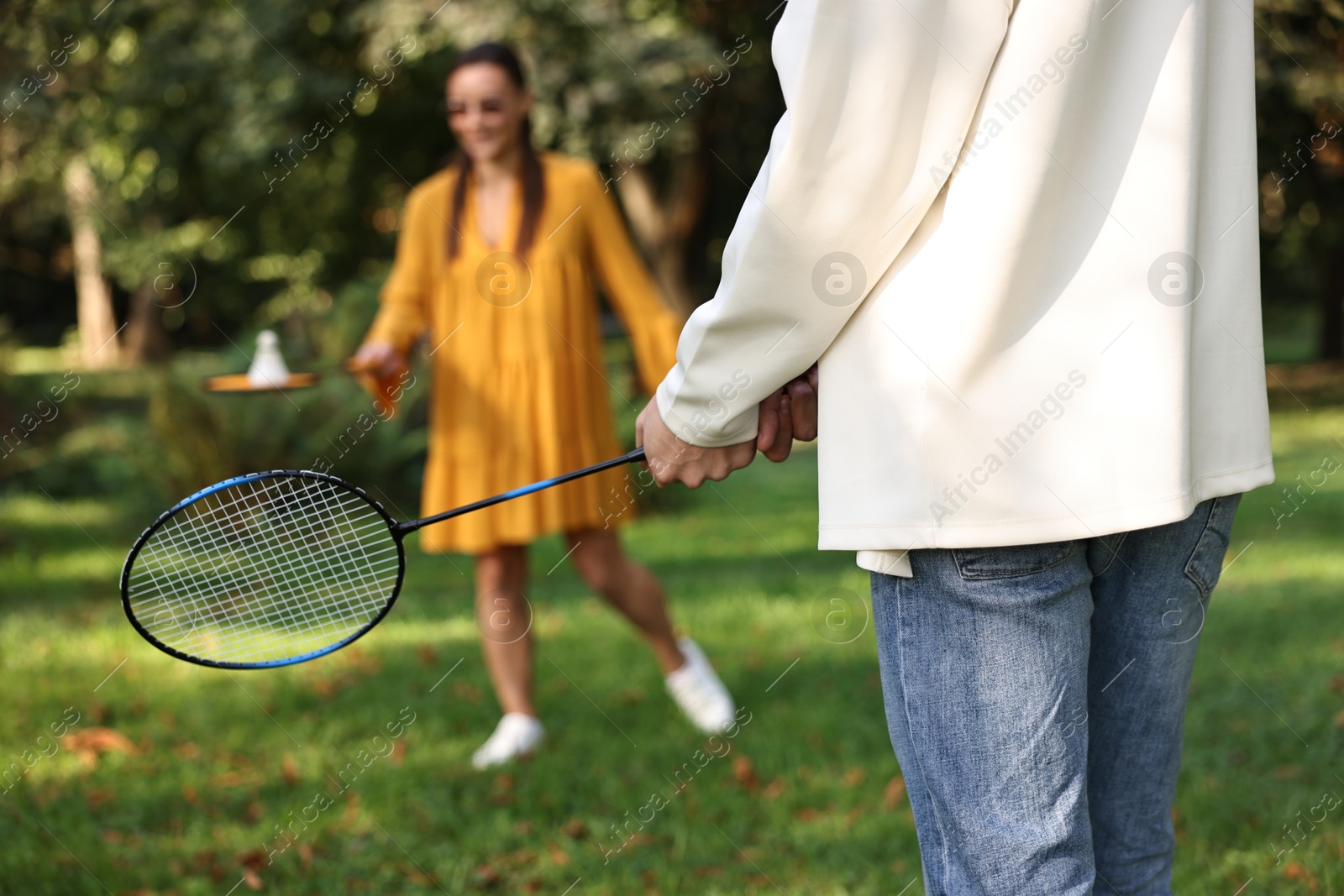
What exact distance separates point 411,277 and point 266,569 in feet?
5.49

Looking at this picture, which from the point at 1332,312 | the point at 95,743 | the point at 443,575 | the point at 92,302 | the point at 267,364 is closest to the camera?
the point at 267,364

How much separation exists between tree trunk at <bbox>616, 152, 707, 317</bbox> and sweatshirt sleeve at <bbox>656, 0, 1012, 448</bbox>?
13.8 m

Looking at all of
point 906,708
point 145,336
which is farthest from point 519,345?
point 145,336

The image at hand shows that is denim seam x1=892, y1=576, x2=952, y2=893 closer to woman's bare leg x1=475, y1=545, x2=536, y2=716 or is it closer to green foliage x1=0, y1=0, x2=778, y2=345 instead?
woman's bare leg x1=475, y1=545, x2=536, y2=716

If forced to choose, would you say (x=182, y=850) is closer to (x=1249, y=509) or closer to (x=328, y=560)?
(x=328, y=560)

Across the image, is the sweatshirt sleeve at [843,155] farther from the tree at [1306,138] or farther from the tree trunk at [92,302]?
the tree trunk at [92,302]

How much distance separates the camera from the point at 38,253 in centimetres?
3109

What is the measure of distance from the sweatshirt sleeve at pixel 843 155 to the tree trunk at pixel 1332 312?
16.9m

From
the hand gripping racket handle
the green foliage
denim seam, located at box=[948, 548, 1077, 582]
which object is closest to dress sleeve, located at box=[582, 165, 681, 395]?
the hand gripping racket handle

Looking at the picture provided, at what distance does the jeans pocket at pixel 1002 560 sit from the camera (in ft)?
4.77

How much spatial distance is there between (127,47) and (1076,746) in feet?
47.4

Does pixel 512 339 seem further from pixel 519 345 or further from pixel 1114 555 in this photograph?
pixel 1114 555

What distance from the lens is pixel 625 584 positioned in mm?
4027

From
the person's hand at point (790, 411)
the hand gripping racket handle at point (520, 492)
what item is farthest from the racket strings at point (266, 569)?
the person's hand at point (790, 411)
